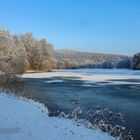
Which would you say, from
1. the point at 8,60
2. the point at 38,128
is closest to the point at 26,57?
the point at 8,60

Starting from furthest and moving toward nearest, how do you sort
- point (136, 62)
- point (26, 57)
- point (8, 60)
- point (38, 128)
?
point (136, 62) < point (26, 57) < point (8, 60) < point (38, 128)

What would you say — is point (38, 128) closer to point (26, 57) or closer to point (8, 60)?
point (8, 60)

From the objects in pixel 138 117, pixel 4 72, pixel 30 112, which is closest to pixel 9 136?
pixel 30 112

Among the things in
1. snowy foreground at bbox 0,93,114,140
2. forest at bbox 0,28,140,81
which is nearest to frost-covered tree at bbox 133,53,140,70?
forest at bbox 0,28,140,81

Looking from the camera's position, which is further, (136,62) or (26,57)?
(136,62)

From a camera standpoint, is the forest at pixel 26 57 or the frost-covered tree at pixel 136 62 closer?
the forest at pixel 26 57

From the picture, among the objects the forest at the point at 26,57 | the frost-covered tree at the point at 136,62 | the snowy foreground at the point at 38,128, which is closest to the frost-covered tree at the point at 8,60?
the forest at the point at 26,57

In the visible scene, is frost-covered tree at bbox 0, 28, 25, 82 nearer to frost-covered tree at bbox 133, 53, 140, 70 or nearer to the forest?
the forest

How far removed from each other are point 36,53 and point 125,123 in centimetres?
9514

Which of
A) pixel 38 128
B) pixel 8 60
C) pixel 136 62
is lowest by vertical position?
pixel 38 128

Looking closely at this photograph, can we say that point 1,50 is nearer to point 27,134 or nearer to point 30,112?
point 30,112

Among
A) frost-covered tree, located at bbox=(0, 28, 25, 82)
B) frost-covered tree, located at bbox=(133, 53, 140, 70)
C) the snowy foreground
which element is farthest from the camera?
frost-covered tree, located at bbox=(133, 53, 140, 70)

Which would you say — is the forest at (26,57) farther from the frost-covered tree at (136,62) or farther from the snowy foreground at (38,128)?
the snowy foreground at (38,128)

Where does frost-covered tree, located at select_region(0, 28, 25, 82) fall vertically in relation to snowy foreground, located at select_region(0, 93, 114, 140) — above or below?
above
